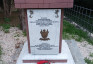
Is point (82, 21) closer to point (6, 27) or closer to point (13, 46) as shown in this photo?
point (13, 46)

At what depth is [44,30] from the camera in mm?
3117

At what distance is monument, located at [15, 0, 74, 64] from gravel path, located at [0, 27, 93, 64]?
61 cm

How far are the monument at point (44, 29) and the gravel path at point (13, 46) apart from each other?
23.9 inches

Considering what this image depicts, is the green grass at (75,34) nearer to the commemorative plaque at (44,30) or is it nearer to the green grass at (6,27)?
the commemorative plaque at (44,30)

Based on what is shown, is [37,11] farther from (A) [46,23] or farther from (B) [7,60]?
(B) [7,60]

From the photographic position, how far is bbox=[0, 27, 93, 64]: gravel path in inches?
153

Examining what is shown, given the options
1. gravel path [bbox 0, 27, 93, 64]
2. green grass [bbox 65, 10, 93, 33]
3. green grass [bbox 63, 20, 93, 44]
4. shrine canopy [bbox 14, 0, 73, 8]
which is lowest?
gravel path [bbox 0, 27, 93, 64]

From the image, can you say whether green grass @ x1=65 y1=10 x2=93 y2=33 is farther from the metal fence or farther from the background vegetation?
the background vegetation

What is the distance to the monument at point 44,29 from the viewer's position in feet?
9.14

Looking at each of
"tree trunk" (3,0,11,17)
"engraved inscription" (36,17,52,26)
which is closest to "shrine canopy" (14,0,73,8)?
"engraved inscription" (36,17,52,26)

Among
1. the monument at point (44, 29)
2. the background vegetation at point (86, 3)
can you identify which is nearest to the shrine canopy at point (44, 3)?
the monument at point (44, 29)

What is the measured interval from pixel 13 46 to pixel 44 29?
1743mm

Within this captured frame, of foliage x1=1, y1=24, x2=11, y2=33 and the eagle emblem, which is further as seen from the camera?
A: foliage x1=1, y1=24, x2=11, y2=33

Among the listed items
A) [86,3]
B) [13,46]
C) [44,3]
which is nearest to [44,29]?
[44,3]
